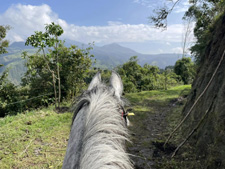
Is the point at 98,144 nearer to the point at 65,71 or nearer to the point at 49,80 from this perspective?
the point at 65,71

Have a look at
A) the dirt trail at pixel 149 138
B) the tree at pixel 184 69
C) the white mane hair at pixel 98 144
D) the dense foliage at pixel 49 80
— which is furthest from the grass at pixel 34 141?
the tree at pixel 184 69

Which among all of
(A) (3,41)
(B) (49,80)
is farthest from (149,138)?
(A) (3,41)

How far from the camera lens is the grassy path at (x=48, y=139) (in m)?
3.34

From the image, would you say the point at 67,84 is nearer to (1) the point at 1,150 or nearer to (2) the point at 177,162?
(1) the point at 1,150

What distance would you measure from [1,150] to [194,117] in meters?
4.57

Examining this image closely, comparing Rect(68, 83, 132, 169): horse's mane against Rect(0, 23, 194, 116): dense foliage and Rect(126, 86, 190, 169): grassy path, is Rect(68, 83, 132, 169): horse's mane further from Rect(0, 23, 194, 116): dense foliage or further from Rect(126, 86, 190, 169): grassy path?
Rect(0, 23, 194, 116): dense foliage

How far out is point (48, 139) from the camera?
4.38 m

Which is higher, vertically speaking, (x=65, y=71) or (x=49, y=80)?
(x=65, y=71)

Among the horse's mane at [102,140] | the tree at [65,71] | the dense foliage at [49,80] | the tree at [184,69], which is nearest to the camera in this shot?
the horse's mane at [102,140]

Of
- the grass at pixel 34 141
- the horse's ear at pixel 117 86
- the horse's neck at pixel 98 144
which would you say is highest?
the horse's ear at pixel 117 86

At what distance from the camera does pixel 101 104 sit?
133 centimetres

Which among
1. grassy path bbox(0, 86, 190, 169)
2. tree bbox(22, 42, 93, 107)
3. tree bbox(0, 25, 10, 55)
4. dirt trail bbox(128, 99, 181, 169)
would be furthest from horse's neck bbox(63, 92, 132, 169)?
tree bbox(0, 25, 10, 55)

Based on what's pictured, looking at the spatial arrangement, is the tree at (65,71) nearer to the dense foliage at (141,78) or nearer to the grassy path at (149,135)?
the grassy path at (149,135)

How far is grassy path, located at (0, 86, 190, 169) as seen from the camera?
11.0 feet
